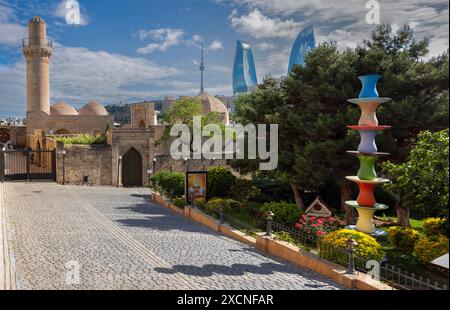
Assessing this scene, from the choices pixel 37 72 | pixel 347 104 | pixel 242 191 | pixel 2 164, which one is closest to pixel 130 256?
pixel 347 104

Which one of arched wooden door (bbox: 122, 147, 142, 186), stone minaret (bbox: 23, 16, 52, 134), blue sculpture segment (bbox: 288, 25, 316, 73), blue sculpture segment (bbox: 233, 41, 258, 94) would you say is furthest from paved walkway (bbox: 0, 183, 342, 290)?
Answer: blue sculpture segment (bbox: 233, 41, 258, 94)

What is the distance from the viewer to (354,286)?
8367 millimetres

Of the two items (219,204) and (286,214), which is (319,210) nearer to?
(286,214)

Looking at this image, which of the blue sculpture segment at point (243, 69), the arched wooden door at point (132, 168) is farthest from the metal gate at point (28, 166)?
the blue sculpture segment at point (243, 69)

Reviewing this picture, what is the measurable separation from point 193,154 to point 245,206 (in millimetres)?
13877

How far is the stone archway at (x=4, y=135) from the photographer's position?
2245 inches

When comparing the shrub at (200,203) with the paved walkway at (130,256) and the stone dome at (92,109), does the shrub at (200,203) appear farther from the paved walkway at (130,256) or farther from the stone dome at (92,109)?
the stone dome at (92,109)

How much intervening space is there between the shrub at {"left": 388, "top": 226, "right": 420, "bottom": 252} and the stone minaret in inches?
1724

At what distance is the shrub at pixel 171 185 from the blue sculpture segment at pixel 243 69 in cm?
6742

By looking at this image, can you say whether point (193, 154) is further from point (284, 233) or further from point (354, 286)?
point (354, 286)

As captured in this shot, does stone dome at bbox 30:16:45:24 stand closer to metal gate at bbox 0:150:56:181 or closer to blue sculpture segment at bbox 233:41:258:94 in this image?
metal gate at bbox 0:150:56:181

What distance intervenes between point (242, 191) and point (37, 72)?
3483 centimetres

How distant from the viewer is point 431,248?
9.76 meters
